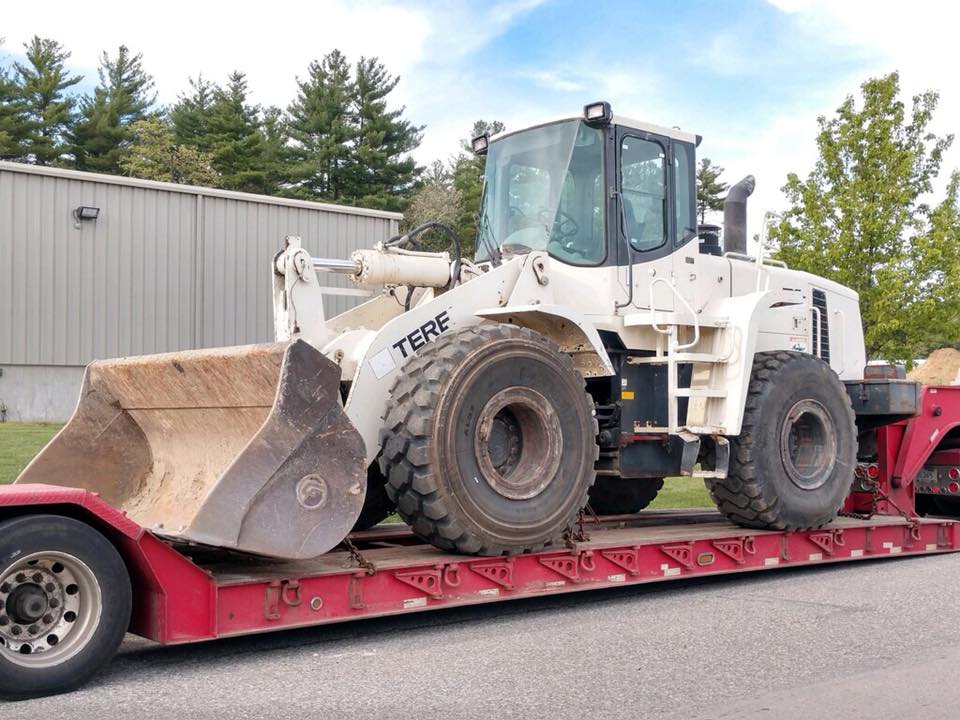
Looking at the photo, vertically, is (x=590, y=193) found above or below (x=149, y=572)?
above

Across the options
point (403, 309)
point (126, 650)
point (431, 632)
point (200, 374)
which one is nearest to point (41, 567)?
point (126, 650)

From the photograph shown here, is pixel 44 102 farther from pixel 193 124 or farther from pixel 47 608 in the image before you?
pixel 47 608

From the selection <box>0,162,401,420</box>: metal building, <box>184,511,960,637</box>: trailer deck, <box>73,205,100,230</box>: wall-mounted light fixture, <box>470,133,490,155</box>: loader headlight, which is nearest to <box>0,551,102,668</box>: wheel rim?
<box>184,511,960,637</box>: trailer deck

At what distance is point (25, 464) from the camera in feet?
47.0

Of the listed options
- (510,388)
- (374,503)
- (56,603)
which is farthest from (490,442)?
(56,603)

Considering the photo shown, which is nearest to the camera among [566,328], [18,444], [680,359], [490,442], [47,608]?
[47,608]

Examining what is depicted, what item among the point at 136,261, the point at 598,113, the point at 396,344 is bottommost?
the point at 396,344

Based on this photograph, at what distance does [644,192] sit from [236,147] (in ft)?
137

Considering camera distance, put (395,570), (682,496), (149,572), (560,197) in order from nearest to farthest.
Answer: (149,572) → (395,570) → (560,197) → (682,496)

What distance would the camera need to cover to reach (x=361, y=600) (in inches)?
253

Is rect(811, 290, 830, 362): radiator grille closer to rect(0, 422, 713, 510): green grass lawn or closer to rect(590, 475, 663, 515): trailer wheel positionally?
rect(590, 475, 663, 515): trailer wheel

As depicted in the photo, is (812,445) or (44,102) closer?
(812,445)

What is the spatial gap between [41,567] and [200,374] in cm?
179

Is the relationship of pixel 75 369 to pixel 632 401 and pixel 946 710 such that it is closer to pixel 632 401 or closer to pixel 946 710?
pixel 632 401
